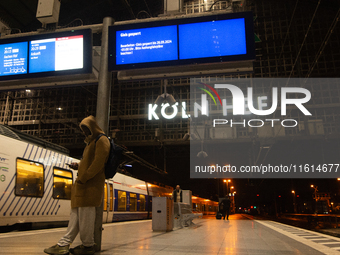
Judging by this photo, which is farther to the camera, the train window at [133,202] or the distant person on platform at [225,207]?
the train window at [133,202]

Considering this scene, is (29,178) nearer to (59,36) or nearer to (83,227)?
(59,36)

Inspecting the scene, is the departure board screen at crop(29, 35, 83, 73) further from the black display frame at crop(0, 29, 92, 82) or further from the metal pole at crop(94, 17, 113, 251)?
the metal pole at crop(94, 17, 113, 251)

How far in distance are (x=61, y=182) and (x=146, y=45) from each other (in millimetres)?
6448

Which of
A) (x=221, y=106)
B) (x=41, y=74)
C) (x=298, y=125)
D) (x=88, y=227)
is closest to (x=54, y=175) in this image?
(x=41, y=74)

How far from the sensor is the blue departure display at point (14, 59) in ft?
17.1

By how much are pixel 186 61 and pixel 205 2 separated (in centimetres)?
1889

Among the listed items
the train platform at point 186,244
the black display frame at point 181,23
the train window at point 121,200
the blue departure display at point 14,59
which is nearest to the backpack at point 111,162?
the train platform at point 186,244

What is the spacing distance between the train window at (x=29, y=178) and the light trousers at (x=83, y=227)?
4916 millimetres

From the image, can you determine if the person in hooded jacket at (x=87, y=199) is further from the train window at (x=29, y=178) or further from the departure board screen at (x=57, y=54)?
the train window at (x=29, y=178)

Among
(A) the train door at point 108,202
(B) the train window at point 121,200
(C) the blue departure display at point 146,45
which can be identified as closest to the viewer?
(C) the blue departure display at point 146,45

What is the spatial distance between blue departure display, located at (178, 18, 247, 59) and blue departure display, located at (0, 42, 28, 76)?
2744 mm

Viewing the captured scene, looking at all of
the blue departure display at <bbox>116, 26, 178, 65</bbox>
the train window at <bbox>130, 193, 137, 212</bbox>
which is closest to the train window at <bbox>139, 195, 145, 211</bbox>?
the train window at <bbox>130, 193, 137, 212</bbox>

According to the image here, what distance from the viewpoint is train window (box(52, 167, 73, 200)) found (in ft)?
30.4

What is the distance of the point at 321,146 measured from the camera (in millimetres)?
24469
